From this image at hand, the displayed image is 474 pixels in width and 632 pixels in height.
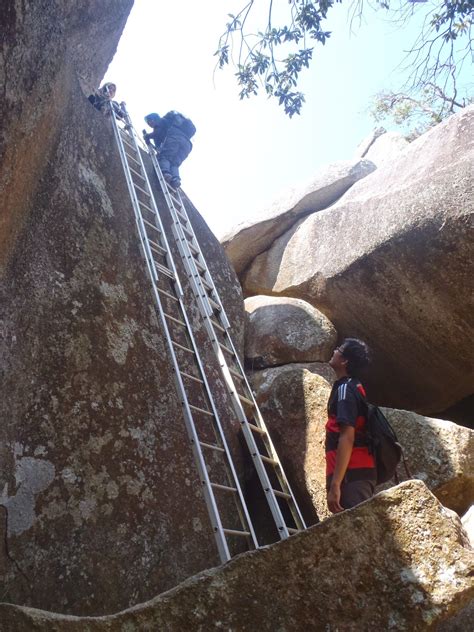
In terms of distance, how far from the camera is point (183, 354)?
4.82 m

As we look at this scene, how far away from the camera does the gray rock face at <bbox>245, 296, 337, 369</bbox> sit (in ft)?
22.8

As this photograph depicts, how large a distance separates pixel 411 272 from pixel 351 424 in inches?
147

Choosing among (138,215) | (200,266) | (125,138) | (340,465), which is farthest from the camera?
(125,138)

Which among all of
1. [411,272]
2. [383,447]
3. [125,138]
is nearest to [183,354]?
[383,447]

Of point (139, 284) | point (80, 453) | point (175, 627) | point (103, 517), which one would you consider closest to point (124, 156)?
point (139, 284)

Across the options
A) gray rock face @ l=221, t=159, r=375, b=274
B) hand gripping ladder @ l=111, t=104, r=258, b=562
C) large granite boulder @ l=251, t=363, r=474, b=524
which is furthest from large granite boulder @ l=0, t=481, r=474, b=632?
gray rock face @ l=221, t=159, r=375, b=274

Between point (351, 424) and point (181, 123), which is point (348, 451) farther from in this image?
point (181, 123)

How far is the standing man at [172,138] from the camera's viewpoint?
6.99m

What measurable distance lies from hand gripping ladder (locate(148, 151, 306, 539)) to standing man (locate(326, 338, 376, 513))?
37cm

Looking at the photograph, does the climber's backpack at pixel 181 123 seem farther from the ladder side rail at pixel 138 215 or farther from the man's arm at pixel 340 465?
the man's arm at pixel 340 465

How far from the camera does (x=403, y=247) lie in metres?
Result: 6.86

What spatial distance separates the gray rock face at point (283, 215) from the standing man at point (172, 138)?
9.59 ft

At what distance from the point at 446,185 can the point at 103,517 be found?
213 inches

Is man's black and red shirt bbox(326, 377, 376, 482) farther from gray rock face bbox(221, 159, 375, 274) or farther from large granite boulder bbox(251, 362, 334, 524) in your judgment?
gray rock face bbox(221, 159, 375, 274)
